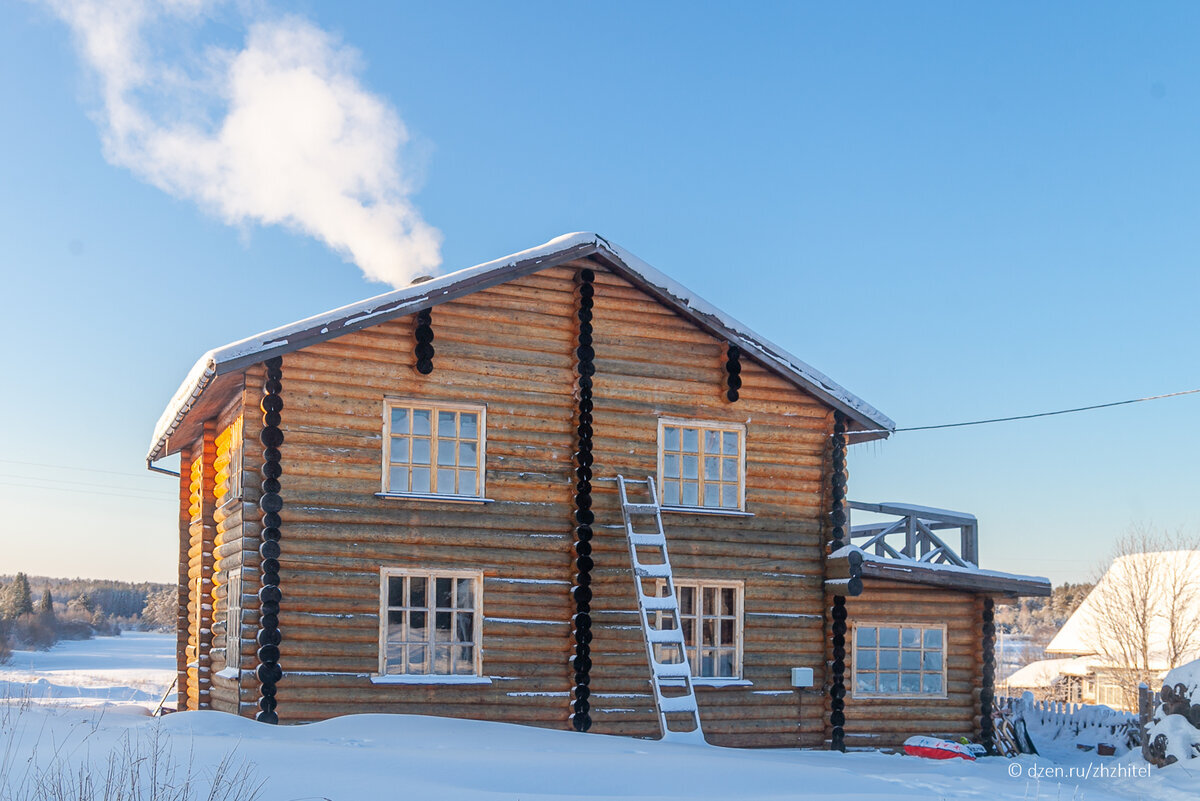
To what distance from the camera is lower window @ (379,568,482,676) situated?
47.0ft

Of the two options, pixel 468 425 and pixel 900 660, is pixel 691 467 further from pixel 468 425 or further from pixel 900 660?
pixel 900 660

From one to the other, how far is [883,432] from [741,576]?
3.37 metres

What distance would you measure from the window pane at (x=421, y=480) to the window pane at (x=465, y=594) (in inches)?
52.2

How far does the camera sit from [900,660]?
17.3 meters

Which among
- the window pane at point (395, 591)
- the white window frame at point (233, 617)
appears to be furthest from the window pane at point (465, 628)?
the white window frame at point (233, 617)

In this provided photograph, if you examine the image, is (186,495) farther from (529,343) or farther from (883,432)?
(883,432)

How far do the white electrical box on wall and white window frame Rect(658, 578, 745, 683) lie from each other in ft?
2.72

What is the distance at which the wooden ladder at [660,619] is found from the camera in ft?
46.0

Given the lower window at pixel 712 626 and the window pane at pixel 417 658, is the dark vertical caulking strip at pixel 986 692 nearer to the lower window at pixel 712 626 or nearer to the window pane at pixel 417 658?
the lower window at pixel 712 626

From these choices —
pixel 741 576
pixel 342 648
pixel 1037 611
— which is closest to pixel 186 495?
pixel 342 648

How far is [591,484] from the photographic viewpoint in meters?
15.5

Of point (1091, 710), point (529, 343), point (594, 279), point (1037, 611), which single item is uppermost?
point (594, 279)

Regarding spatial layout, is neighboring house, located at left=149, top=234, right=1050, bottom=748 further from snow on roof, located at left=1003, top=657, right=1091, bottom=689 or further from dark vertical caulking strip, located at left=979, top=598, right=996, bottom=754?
snow on roof, located at left=1003, top=657, right=1091, bottom=689

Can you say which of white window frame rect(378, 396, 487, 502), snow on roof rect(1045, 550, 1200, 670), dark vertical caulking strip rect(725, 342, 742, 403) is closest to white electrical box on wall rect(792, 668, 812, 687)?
dark vertical caulking strip rect(725, 342, 742, 403)
